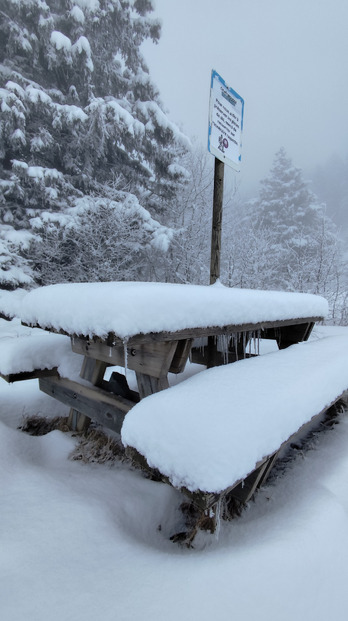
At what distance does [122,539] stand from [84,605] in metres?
0.43

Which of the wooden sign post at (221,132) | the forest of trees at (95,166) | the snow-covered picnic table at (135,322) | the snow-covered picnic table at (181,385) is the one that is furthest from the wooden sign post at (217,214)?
the forest of trees at (95,166)

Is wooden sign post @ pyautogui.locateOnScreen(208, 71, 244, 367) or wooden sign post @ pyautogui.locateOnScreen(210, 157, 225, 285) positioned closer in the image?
wooden sign post @ pyautogui.locateOnScreen(208, 71, 244, 367)

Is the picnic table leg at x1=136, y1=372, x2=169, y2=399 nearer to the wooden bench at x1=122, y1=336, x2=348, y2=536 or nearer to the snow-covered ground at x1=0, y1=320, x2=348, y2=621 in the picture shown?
the wooden bench at x1=122, y1=336, x2=348, y2=536

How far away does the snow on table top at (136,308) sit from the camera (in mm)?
1432

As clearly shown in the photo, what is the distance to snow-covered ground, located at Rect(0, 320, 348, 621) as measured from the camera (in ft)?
3.38

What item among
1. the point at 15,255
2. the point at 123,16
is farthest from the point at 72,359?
the point at 123,16

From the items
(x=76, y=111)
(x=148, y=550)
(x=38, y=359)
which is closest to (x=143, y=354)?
(x=148, y=550)

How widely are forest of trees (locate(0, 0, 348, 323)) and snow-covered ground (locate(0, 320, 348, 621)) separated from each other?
6196mm

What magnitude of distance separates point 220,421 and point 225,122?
2.92 meters

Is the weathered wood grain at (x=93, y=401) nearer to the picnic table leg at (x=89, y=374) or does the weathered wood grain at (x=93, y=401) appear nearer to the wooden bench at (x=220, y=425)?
the picnic table leg at (x=89, y=374)

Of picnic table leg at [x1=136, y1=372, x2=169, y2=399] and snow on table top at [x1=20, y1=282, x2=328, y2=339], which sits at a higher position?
snow on table top at [x1=20, y1=282, x2=328, y2=339]

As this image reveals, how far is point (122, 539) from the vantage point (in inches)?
56.7

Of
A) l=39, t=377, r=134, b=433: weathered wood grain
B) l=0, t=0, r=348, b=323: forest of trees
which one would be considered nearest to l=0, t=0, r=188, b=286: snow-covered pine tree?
l=0, t=0, r=348, b=323: forest of trees

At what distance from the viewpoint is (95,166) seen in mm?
8938
